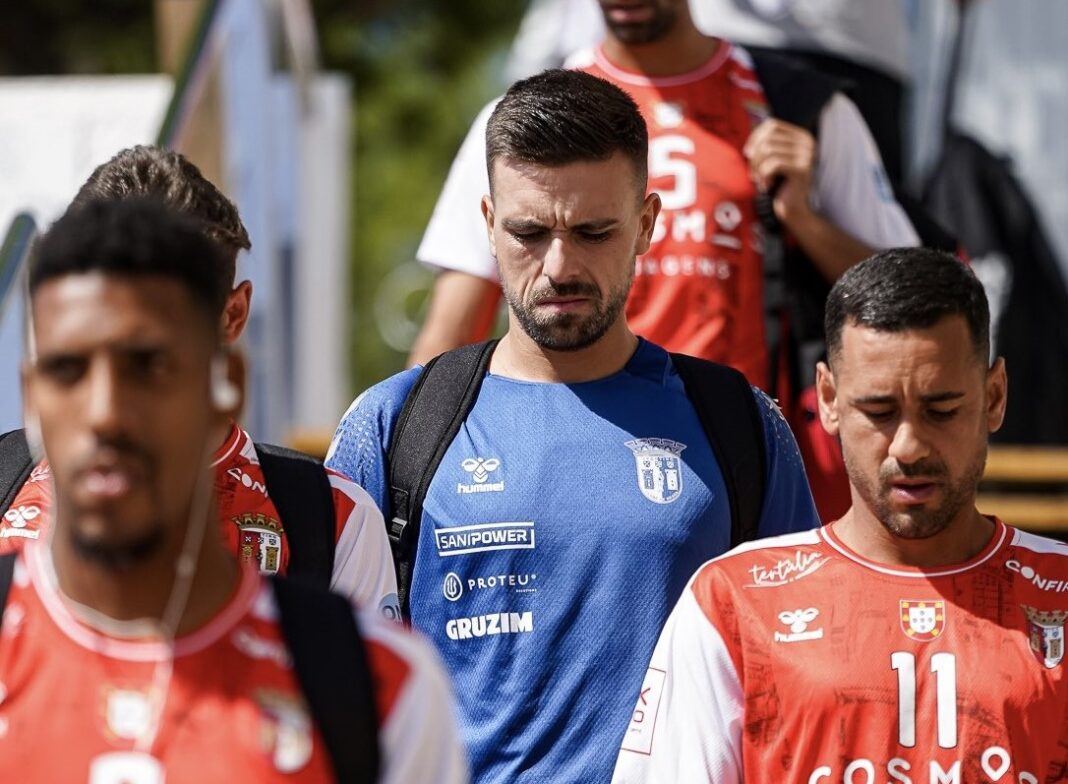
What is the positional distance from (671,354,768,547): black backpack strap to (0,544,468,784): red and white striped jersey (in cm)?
143

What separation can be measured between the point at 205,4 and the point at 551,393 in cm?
355

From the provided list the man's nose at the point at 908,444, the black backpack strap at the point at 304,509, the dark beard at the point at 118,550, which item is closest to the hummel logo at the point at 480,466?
the black backpack strap at the point at 304,509

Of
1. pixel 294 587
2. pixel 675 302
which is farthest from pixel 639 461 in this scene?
pixel 294 587

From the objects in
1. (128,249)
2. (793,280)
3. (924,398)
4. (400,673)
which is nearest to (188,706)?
(400,673)

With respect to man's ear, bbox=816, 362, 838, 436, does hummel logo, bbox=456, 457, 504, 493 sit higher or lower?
lower

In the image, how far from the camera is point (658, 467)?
158 inches

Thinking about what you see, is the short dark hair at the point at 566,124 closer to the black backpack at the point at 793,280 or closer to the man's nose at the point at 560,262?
the man's nose at the point at 560,262

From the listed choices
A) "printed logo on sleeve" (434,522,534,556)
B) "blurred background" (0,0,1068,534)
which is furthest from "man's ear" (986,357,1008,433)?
"blurred background" (0,0,1068,534)

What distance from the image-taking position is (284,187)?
352 inches

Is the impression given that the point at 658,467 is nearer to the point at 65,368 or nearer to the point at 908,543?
the point at 908,543

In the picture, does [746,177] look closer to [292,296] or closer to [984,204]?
Result: [984,204]

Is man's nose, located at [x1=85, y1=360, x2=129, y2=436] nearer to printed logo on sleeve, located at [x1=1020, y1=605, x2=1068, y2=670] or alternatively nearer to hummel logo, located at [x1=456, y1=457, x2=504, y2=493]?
hummel logo, located at [x1=456, y1=457, x2=504, y2=493]

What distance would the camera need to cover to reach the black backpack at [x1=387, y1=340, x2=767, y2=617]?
402 centimetres

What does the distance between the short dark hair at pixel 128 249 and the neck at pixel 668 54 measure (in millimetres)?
2542
